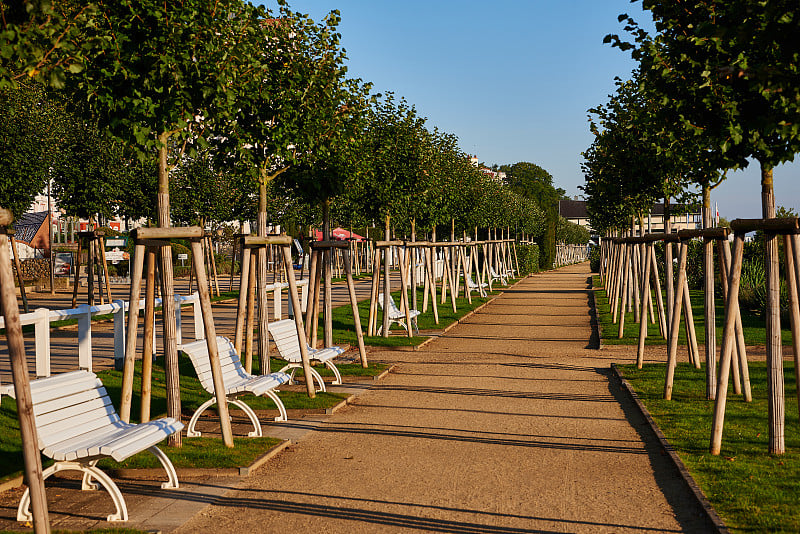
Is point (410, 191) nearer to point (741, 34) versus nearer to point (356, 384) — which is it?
point (356, 384)

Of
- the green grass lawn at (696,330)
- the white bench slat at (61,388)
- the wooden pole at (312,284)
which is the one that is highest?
the wooden pole at (312,284)

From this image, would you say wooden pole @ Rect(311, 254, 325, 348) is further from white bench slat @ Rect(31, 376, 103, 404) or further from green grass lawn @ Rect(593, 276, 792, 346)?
white bench slat @ Rect(31, 376, 103, 404)

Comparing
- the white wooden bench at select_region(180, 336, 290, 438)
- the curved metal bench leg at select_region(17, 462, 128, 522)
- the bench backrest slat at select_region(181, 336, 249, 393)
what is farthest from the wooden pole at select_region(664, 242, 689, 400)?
the curved metal bench leg at select_region(17, 462, 128, 522)

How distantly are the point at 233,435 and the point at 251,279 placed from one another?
2460 mm

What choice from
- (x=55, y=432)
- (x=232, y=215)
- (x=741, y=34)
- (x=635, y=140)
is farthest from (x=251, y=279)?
(x=232, y=215)

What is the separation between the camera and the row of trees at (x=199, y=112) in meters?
7.78

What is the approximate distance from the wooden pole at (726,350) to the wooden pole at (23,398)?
213 inches

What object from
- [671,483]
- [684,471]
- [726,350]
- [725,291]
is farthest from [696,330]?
[671,483]

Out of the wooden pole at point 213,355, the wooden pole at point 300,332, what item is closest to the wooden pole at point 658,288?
the wooden pole at point 300,332

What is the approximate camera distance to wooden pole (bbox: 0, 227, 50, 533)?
475 centimetres

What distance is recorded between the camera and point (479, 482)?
6.73 metres

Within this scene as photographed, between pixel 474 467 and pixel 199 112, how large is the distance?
4.69 m

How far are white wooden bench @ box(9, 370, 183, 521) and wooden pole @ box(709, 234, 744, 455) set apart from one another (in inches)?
179

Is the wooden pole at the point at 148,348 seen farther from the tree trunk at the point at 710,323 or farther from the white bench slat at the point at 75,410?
the tree trunk at the point at 710,323
